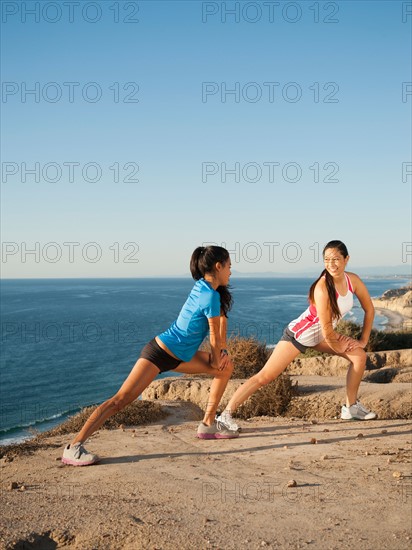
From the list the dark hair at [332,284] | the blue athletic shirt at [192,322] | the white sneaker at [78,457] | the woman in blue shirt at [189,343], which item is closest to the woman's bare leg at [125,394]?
the woman in blue shirt at [189,343]

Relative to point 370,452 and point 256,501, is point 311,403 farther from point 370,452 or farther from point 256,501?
point 256,501

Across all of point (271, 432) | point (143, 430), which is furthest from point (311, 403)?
point (143, 430)

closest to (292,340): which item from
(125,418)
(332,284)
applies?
(332,284)

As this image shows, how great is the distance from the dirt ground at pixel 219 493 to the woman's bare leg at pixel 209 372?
419mm

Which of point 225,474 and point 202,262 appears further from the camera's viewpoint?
point 202,262

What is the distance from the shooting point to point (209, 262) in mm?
6375

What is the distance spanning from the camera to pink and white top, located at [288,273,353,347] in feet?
23.2

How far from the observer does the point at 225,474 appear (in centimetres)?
579

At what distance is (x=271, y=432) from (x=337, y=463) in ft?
5.43

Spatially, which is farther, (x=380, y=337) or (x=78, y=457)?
(x=380, y=337)

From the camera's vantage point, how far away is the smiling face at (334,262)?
6.99 metres

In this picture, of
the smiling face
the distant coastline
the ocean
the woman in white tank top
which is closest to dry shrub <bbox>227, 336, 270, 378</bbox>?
the ocean

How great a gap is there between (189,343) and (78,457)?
5.43 ft

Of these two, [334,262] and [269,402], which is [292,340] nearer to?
[334,262]
